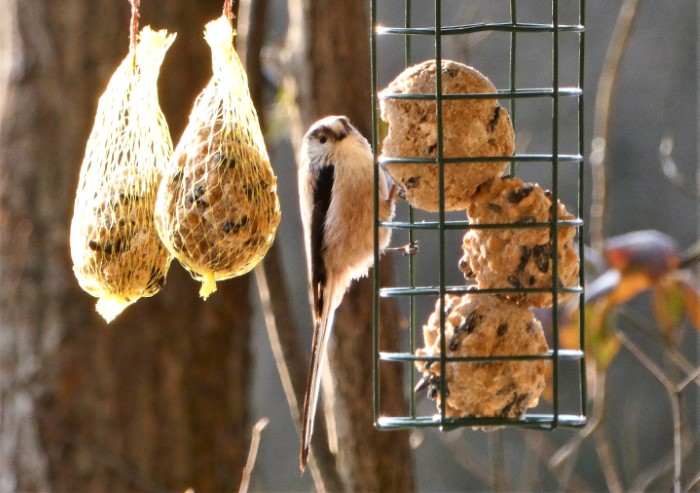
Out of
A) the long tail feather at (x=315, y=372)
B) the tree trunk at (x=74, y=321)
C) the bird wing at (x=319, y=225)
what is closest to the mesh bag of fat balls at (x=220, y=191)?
the long tail feather at (x=315, y=372)

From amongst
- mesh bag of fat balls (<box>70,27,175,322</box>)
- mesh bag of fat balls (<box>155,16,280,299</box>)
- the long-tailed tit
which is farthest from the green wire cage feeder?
the long-tailed tit

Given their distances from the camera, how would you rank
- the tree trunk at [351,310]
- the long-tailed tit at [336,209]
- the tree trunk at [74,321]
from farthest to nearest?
the tree trunk at [74,321]
the tree trunk at [351,310]
the long-tailed tit at [336,209]

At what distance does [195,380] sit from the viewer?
15.6 ft

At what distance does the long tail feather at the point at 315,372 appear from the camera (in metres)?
3.14

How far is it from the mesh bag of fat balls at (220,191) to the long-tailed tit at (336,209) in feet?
2.88

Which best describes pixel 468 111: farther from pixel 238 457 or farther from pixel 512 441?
pixel 512 441

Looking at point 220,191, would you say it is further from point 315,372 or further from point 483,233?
point 315,372

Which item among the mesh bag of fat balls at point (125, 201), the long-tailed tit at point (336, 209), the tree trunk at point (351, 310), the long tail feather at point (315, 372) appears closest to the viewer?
the mesh bag of fat balls at point (125, 201)

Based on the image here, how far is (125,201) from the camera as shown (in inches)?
111

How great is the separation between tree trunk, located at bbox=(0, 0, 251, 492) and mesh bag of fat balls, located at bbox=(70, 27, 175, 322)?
1.65 metres

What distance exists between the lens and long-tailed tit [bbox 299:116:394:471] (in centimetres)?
371

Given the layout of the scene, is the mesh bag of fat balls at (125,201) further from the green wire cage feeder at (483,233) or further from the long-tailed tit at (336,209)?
the long-tailed tit at (336,209)

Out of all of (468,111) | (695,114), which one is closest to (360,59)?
(468,111)

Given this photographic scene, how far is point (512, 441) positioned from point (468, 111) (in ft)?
19.7
